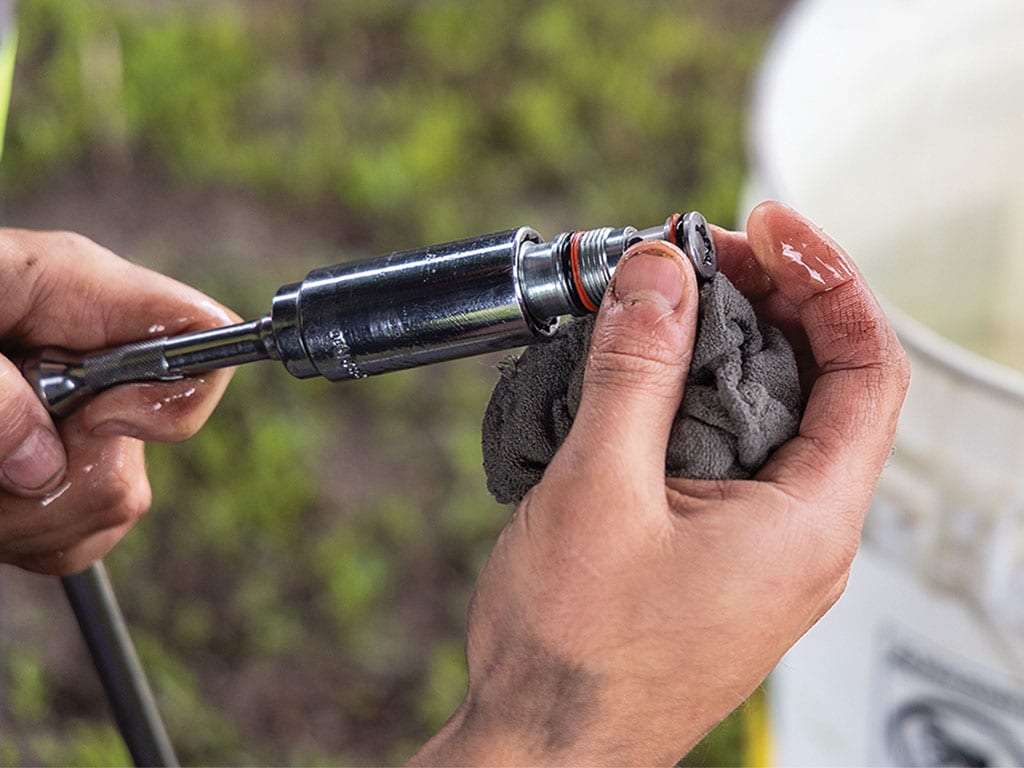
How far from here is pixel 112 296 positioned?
2.44 feet

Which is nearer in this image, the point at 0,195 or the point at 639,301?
the point at 639,301

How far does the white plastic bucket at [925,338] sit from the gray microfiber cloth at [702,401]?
0.27 m

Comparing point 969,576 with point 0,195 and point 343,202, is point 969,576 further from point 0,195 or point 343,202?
point 0,195

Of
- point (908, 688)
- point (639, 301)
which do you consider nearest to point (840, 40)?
point (908, 688)

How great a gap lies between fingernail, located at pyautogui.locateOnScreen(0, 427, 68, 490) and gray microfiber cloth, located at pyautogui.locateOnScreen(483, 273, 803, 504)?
0.26 m

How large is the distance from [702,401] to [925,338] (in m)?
0.31

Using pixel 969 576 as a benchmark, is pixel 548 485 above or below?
above

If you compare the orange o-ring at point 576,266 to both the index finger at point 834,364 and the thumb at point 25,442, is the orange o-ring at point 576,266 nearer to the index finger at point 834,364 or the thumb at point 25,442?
the index finger at point 834,364

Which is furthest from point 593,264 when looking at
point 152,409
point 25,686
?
point 25,686

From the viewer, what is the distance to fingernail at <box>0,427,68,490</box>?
2.30 ft

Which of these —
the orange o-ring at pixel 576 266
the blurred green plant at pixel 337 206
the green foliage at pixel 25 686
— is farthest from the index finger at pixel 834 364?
the green foliage at pixel 25 686

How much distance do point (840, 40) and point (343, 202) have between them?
1.08 meters

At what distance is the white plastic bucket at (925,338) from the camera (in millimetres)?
855

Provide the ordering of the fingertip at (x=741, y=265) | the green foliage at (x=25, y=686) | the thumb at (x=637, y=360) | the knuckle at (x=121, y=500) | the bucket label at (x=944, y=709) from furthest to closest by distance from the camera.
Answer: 1. the green foliage at (x=25, y=686)
2. the bucket label at (x=944, y=709)
3. the knuckle at (x=121, y=500)
4. the fingertip at (x=741, y=265)
5. the thumb at (x=637, y=360)
